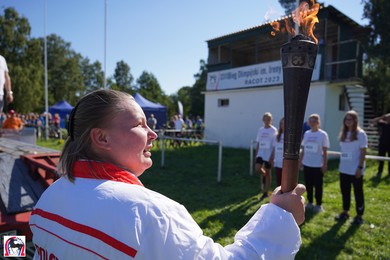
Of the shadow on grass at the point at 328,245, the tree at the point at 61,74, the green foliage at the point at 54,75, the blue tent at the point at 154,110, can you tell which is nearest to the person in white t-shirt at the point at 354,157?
the shadow on grass at the point at 328,245

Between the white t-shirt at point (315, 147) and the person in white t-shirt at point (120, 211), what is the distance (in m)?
5.33

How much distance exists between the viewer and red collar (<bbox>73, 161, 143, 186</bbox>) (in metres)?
1.07

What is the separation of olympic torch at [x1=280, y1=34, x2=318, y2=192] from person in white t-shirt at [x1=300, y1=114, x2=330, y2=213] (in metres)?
5.29

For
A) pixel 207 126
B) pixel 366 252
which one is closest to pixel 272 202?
pixel 366 252

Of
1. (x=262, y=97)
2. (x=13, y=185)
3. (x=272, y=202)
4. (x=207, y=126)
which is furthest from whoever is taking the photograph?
(x=207, y=126)

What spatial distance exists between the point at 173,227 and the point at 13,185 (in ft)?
11.9

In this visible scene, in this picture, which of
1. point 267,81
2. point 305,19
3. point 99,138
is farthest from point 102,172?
point 267,81

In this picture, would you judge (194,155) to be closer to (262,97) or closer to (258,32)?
(262,97)

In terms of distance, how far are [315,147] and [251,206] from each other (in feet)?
5.90

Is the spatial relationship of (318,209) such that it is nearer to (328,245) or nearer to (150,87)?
(328,245)

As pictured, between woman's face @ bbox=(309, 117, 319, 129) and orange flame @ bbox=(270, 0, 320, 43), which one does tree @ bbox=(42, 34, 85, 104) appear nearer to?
woman's face @ bbox=(309, 117, 319, 129)

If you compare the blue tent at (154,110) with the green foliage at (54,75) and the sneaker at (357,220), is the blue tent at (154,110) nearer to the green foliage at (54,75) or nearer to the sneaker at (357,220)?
the green foliage at (54,75)

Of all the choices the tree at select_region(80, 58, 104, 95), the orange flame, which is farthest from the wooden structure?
the tree at select_region(80, 58, 104, 95)

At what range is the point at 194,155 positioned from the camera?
14.4m
